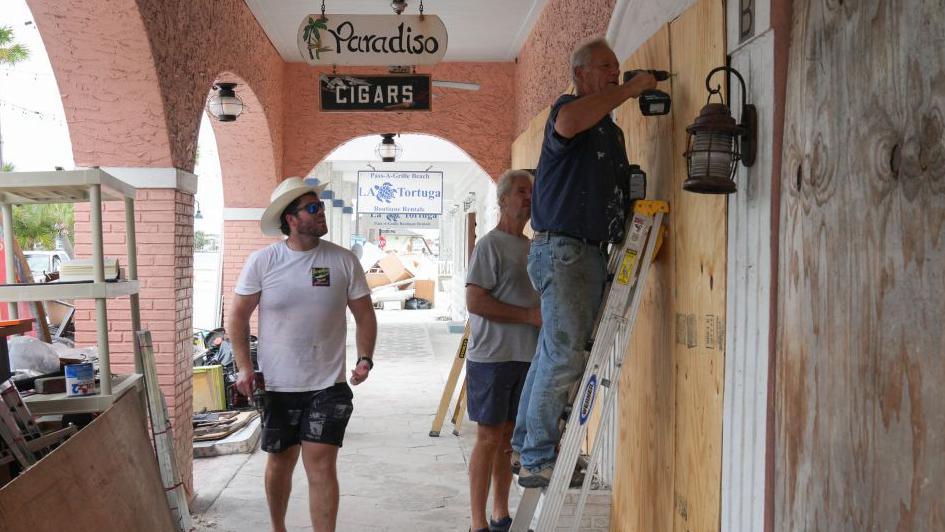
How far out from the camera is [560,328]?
3021 mm

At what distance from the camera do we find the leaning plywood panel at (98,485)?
2.13 meters

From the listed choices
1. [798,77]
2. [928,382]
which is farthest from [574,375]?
[928,382]

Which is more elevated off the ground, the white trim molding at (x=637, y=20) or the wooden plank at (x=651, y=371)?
the white trim molding at (x=637, y=20)

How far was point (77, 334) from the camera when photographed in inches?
208

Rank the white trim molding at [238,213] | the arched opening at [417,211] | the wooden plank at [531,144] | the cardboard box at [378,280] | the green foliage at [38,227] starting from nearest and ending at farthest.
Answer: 1. the wooden plank at [531,144]
2. the white trim molding at [238,213]
3. the arched opening at [417,211]
4. the green foliage at [38,227]
5. the cardboard box at [378,280]

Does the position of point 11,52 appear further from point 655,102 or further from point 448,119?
point 655,102

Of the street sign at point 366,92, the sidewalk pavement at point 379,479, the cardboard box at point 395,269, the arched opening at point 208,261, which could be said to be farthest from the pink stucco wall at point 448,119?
the cardboard box at point 395,269

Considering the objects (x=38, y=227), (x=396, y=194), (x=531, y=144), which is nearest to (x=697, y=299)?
(x=531, y=144)

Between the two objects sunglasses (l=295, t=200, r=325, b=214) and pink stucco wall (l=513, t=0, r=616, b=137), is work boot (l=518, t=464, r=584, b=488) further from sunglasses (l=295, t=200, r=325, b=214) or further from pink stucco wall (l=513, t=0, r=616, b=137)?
pink stucco wall (l=513, t=0, r=616, b=137)

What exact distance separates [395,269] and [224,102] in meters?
20.1

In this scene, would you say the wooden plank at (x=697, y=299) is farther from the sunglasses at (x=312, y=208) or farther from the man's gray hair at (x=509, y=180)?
the sunglasses at (x=312, y=208)

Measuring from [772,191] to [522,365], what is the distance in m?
1.97

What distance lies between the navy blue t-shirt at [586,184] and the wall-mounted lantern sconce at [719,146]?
59cm

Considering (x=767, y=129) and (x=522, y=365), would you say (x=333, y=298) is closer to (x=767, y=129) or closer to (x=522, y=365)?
(x=522, y=365)
